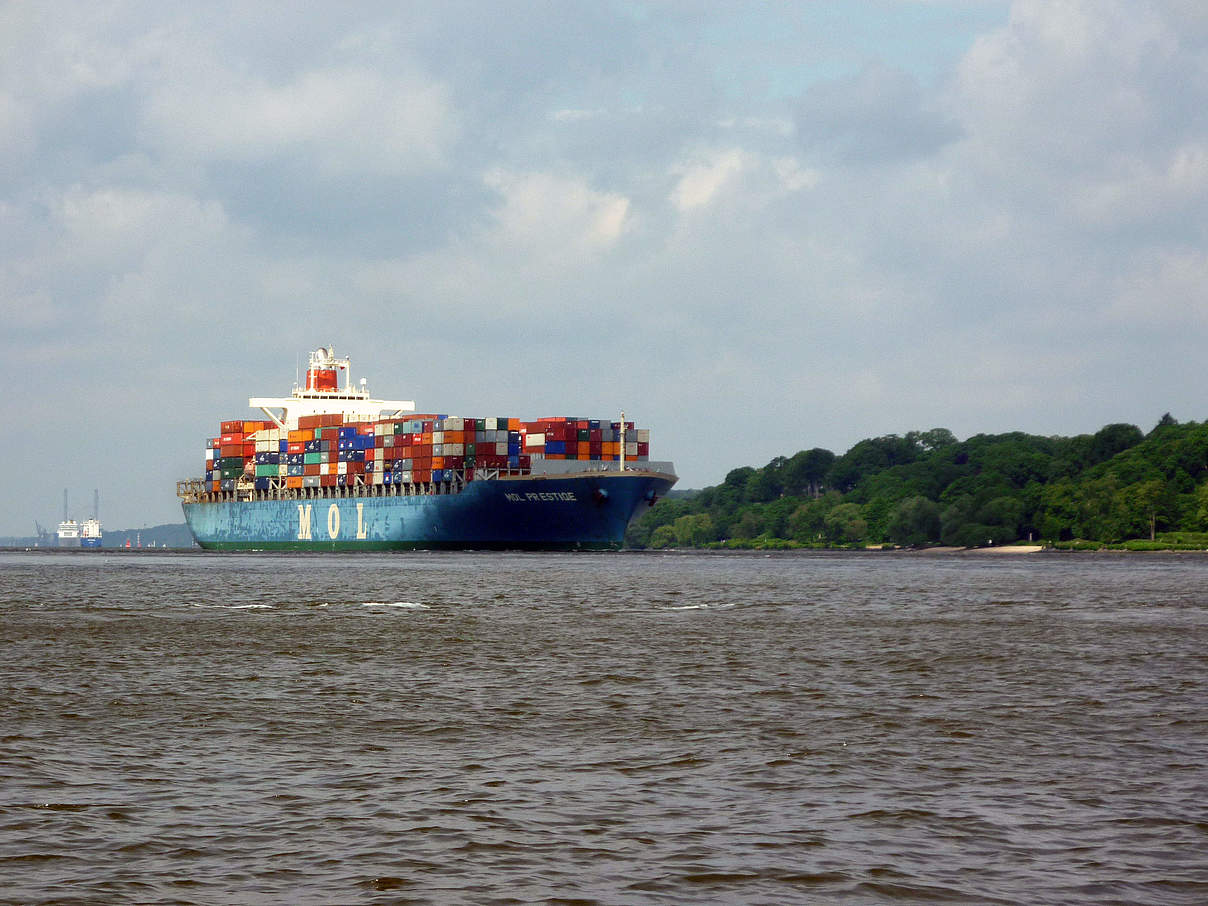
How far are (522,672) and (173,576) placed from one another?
68.3 metres

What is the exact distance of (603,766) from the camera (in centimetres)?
1839

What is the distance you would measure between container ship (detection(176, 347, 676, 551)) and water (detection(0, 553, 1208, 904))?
275 ft

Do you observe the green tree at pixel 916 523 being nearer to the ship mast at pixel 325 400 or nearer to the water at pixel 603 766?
the ship mast at pixel 325 400

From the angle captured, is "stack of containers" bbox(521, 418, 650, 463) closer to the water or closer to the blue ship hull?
the blue ship hull

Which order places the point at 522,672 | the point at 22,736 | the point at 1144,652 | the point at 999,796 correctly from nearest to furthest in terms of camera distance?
the point at 999,796, the point at 22,736, the point at 522,672, the point at 1144,652

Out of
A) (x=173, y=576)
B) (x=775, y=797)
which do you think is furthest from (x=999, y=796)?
(x=173, y=576)

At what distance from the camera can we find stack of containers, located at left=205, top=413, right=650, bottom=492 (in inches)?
5143

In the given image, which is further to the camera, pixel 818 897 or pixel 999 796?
pixel 999 796

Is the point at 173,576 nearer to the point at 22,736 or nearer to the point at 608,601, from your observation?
the point at 608,601

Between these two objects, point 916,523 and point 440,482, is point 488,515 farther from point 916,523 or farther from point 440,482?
point 916,523

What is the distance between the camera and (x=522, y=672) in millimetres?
30484

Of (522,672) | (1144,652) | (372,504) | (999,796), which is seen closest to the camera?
(999,796)

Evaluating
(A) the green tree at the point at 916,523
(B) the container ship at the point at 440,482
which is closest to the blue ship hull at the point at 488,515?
(B) the container ship at the point at 440,482

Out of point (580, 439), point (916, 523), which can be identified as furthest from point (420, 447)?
point (916, 523)
